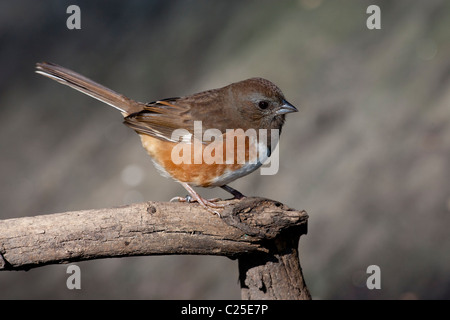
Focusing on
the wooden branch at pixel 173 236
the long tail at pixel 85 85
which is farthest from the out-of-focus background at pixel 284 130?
the wooden branch at pixel 173 236

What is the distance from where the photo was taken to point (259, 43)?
5.98m

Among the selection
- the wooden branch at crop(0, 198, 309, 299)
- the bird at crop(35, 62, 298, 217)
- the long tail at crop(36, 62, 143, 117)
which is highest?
the long tail at crop(36, 62, 143, 117)

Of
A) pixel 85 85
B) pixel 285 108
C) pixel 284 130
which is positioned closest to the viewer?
pixel 285 108

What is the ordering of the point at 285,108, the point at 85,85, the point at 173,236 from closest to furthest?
the point at 173,236, the point at 285,108, the point at 85,85

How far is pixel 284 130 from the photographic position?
5.65 m

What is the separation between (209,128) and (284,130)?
2.19 m

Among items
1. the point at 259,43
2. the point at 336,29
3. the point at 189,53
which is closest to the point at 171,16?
the point at 189,53

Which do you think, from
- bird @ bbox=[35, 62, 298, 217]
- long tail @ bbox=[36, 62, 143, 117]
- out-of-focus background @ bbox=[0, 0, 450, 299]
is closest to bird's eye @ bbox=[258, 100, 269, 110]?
bird @ bbox=[35, 62, 298, 217]

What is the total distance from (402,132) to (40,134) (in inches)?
151

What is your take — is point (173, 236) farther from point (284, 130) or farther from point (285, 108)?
point (284, 130)

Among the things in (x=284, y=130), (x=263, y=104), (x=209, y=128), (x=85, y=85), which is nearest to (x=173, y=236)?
(x=209, y=128)

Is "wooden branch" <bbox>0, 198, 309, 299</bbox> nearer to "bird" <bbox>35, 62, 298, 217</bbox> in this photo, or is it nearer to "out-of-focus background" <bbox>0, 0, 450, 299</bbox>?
"bird" <bbox>35, 62, 298, 217</bbox>

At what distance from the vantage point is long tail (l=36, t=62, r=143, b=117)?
3719 millimetres

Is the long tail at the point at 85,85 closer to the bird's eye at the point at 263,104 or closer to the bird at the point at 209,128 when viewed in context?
the bird at the point at 209,128
